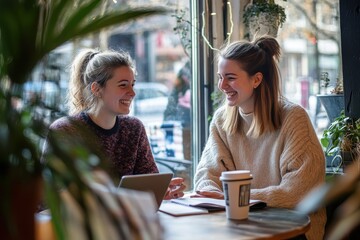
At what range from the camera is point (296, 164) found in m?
2.80

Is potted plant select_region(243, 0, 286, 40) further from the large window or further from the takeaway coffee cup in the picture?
the takeaway coffee cup

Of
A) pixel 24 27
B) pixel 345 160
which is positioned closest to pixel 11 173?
pixel 24 27

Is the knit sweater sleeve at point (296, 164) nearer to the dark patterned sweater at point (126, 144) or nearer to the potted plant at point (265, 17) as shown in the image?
the dark patterned sweater at point (126, 144)

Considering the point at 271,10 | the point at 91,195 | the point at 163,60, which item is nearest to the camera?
the point at 91,195

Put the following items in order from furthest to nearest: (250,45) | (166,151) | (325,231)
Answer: (166,151) < (250,45) < (325,231)

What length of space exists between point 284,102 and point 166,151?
1340 mm

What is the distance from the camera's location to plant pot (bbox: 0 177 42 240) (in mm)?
1167

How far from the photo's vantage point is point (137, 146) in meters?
3.19

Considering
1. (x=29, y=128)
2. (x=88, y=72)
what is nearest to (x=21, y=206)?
(x=29, y=128)

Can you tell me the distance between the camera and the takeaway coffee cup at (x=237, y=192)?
88.0 inches

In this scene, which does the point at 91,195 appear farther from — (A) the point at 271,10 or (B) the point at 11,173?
(A) the point at 271,10

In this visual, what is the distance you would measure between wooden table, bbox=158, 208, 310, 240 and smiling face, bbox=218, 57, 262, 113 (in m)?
0.77

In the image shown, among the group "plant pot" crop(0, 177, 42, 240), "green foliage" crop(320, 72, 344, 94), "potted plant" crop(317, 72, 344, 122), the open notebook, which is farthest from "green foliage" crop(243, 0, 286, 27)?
"plant pot" crop(0, 177, 42, 240)

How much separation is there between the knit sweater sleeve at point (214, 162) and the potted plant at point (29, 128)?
1761 millimetres
